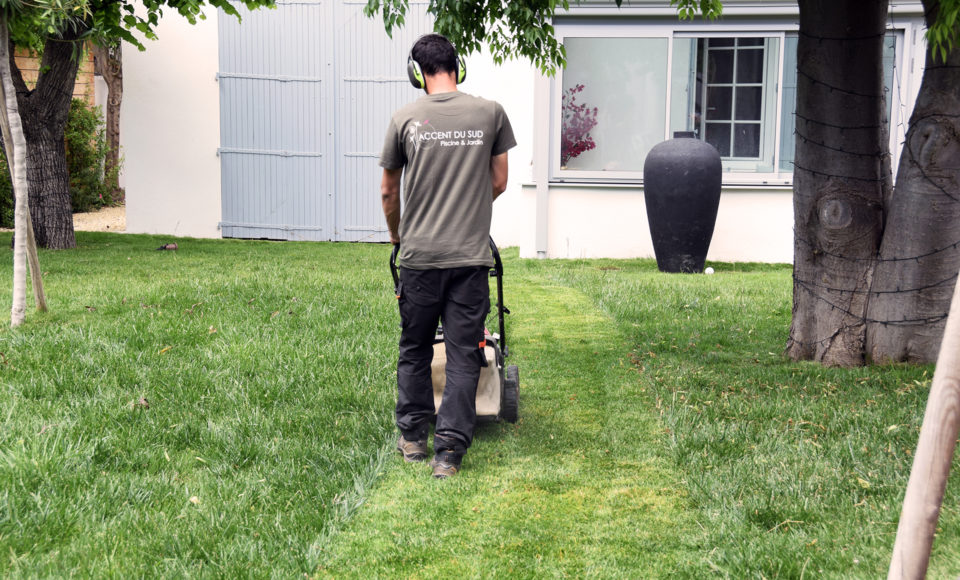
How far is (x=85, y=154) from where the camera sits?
16.8 meters

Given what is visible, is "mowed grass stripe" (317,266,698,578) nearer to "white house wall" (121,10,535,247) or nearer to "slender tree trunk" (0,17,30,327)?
"slender tree trunk" (0,17,30,327)

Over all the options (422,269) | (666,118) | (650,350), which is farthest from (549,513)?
(666,118)

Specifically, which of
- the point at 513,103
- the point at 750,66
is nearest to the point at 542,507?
the point at 750,66

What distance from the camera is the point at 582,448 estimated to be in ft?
13.5

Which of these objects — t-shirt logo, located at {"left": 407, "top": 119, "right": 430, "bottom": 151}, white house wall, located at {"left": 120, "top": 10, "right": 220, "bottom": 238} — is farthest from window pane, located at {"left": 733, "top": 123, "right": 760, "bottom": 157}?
t-shirt logo, located at {"left": 407, "top": 119, "right": 430, "bottom": 151}

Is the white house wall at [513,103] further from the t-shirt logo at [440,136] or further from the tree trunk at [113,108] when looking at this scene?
the tree trunk at [113,108]

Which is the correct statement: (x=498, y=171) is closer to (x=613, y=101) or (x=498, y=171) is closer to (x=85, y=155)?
(x=613, y=101)

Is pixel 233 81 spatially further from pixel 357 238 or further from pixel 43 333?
pixel 43 333

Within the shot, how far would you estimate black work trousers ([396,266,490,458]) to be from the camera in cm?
369

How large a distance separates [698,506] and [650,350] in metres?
2.88

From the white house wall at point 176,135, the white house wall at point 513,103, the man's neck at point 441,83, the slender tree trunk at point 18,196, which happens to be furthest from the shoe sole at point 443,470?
the white house wall at point 176,135

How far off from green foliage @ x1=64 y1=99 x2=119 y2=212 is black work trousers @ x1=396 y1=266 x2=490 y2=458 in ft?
47.7

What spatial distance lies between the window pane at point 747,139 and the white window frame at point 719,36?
9.3 inches

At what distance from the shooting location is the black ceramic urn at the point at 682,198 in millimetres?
9977
